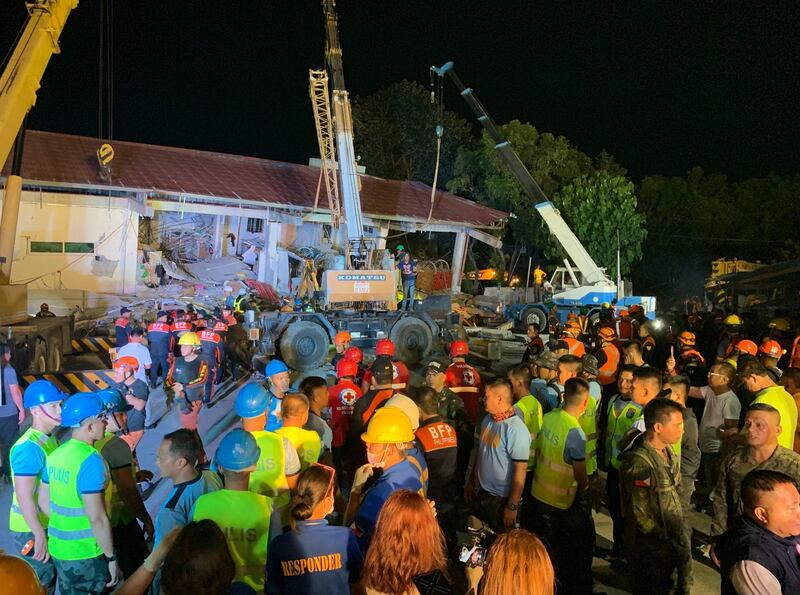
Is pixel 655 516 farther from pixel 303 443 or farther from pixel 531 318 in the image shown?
pixel 531 318

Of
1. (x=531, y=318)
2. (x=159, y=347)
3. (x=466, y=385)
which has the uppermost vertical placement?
(x=531, y=318)

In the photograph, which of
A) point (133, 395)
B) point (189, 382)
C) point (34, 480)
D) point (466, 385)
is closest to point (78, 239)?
point (189, 382)

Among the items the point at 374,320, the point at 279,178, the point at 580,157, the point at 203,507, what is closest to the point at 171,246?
the point at 279,178

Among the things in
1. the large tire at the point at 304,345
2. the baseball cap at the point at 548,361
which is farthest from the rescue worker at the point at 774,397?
the large tire at the point at 304,345

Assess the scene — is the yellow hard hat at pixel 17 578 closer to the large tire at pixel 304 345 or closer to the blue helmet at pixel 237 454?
the blue helmet at pixel 237 454

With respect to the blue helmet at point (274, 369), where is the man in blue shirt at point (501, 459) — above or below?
below

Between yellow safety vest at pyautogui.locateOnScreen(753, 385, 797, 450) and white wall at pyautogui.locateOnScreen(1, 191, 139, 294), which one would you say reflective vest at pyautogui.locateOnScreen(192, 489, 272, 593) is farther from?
white wall at pyautogui.locateOnScreen(1, 191, 139, 294)

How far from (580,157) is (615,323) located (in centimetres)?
2237

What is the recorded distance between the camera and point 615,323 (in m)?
12.0

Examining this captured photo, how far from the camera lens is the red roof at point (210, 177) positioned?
1792 cm

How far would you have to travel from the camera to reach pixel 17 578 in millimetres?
1628

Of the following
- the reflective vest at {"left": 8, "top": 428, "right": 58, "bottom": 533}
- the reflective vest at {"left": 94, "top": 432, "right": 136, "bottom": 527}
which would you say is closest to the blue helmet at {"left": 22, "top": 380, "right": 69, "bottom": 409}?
the reflective vest at {"left": 8, "top": 428, "right": 58, "bottom": 533}

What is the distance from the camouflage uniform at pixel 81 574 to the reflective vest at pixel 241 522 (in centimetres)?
104

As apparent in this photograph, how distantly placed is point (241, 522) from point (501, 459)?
2.02 m
